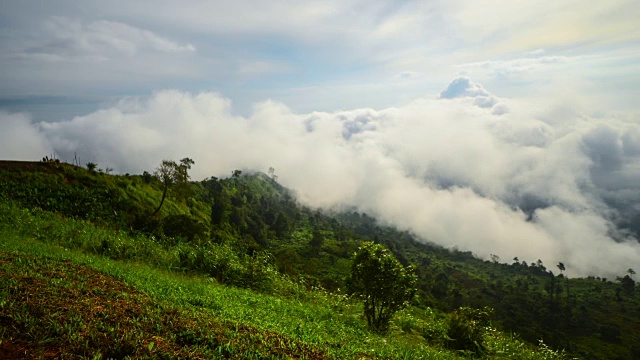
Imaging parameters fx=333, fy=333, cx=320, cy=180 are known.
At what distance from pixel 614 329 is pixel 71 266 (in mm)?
211312

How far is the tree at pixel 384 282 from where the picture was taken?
15047mm

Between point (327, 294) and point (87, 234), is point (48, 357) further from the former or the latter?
point (87, 234)

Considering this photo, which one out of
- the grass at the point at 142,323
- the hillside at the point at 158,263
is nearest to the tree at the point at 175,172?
the hillside at the point at 158,263

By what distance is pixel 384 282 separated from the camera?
1509 cm

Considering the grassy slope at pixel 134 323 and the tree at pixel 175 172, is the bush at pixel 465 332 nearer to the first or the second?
the grassy slope at pixel 134 323

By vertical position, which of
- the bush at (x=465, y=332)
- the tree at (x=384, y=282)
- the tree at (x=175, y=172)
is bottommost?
the bush at (x=465, y=332)

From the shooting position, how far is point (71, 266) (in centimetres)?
1200

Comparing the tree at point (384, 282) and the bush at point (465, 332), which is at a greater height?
the tree at point (384, 282)

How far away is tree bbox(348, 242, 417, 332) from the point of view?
592 inches

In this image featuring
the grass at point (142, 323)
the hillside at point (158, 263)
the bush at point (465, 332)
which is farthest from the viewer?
the bush at point (465, 332)

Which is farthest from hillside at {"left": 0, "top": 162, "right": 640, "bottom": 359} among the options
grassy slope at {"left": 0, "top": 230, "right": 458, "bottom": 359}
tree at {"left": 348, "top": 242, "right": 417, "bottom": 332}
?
tree at {"left": 348, "top": 242, "right": 417, "bottom": 332}

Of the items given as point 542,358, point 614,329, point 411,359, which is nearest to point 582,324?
point 614,329

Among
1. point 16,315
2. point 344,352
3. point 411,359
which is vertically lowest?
point 411,359

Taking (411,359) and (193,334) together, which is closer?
(193,334)
